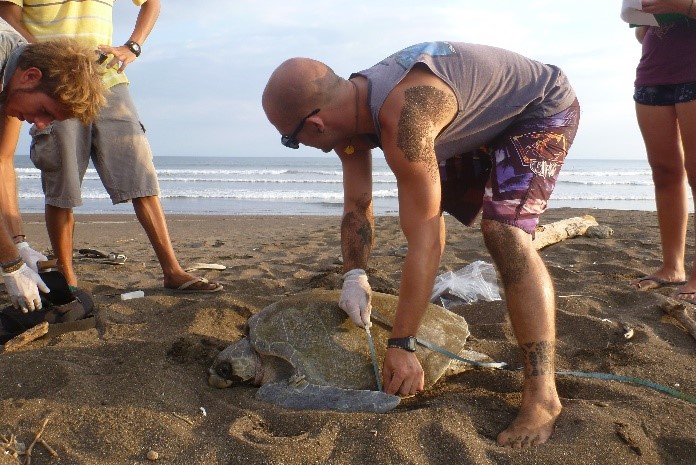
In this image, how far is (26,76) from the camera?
2373 millimetres

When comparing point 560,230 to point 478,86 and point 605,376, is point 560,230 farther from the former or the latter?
point 478,86

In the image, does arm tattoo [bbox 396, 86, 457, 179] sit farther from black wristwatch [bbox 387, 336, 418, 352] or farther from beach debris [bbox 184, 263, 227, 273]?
beach debris [bbox 184, 263, 227, 273]

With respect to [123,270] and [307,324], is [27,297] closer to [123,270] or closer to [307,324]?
[307,324]

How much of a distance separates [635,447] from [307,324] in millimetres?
1221

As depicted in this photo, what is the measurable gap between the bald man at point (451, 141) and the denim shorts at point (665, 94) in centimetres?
119

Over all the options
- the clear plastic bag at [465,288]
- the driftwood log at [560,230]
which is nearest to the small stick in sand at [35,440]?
the clear plastic bag at [465,288]

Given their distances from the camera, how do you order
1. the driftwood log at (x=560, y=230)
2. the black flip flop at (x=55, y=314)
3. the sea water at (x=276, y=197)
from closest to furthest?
the black flip flop at (x=55, y=314), the driftwood log at (x=560, y=230), the sea water at (x=276, y=197)

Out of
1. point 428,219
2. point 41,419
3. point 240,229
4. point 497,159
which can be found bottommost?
point 240,229

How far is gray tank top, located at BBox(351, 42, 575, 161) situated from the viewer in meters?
2.15

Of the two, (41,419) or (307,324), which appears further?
(307,324)

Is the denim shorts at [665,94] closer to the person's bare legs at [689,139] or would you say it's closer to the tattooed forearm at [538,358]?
the person's bare legs at [689,139]

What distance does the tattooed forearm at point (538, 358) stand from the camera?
2018 mm

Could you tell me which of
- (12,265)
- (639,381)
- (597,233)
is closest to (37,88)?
(12,265)

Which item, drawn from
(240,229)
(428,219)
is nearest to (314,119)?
(428,219)
